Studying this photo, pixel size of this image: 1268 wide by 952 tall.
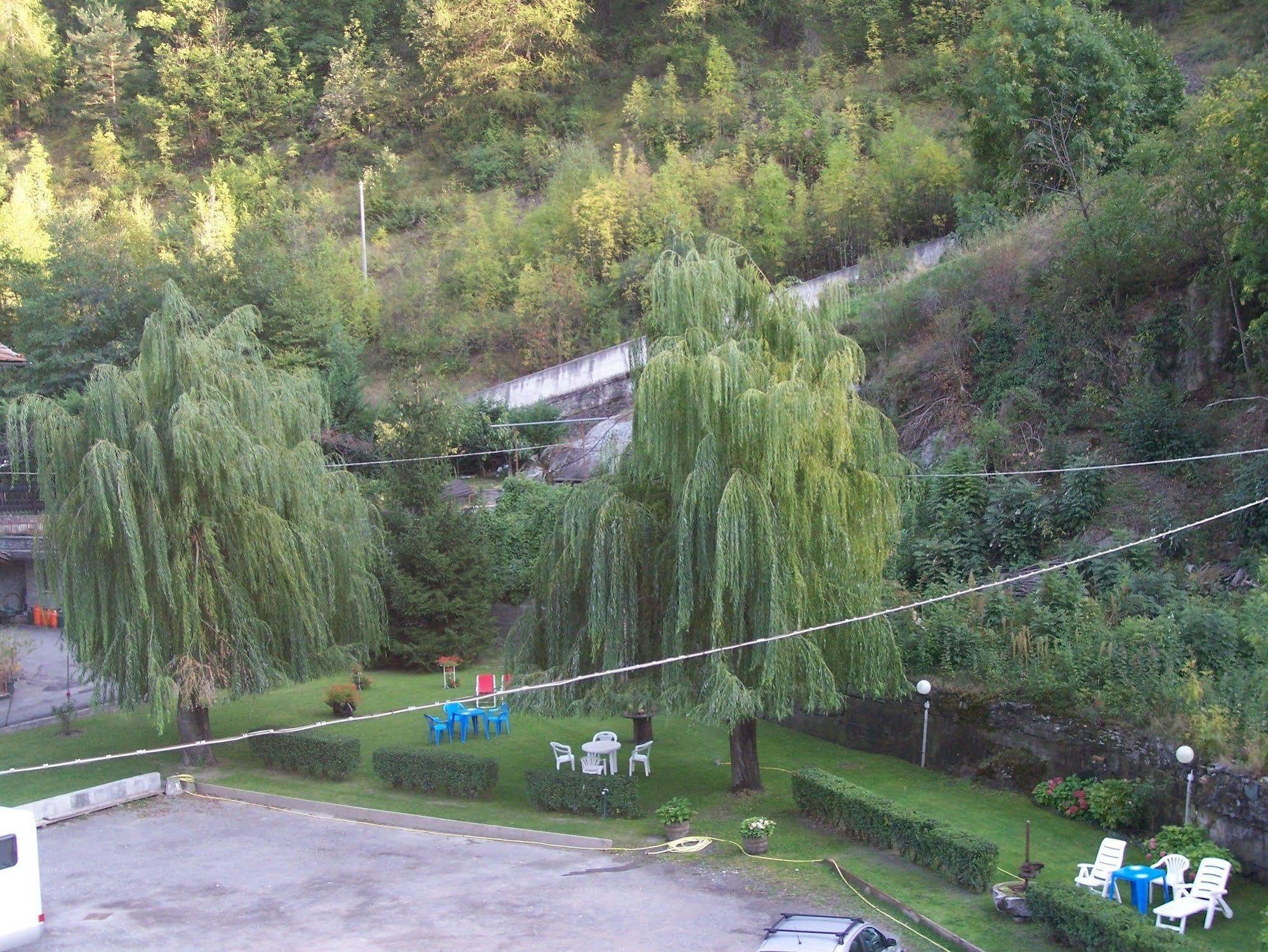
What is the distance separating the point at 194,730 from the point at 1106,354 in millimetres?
21221

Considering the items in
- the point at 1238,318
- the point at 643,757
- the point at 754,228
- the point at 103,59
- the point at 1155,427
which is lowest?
the point at 643,757

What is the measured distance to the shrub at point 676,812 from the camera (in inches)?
630

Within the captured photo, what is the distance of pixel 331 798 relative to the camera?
18.9 metres

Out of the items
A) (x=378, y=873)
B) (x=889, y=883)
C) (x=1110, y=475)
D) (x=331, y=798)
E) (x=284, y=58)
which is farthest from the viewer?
(x=284, y=58)

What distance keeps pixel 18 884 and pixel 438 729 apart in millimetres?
9685

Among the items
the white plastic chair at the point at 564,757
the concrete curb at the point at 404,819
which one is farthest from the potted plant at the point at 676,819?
the white plastic chair at the point at 564,757

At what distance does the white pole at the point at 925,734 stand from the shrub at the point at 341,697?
11967mm

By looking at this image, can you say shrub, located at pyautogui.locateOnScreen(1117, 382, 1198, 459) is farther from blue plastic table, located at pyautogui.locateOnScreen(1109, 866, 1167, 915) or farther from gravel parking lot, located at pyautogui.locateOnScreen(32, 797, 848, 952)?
gravel parking lot, located at pyautogui.locateOnScreen(32, 797, 848, 952)

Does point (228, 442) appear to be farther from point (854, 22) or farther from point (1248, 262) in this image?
point (854, 22)

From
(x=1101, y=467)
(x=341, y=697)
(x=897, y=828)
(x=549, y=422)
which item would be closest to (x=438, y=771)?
(x=341, y=697)

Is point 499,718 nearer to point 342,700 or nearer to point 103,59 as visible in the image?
point 342,700

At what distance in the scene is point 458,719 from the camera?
2241cm

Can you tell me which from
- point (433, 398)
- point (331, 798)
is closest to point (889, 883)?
point (331, 798)

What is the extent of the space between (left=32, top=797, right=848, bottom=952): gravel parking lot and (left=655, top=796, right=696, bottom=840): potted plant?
2.24 ft
